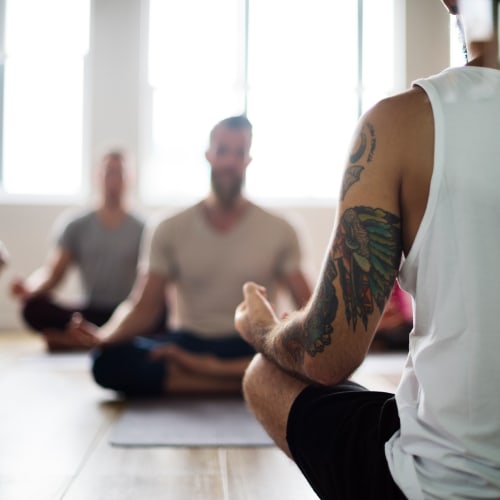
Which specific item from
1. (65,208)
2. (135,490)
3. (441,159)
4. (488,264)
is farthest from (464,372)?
(65,208)

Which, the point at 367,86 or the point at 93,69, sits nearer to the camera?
the point at 93,69

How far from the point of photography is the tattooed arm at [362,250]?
947 millimetres

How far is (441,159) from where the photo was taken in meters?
0.89

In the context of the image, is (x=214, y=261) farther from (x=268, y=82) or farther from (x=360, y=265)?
(x=268, y=82)

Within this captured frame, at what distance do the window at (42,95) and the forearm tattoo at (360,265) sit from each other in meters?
Answer: 5.30

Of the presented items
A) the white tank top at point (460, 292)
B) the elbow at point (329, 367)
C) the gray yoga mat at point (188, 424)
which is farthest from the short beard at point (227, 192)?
the white tank top at point (460, 292)

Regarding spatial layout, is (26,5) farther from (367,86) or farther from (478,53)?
(478,53)

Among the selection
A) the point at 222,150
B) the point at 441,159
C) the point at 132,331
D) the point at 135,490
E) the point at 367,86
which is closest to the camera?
the point at 441,159

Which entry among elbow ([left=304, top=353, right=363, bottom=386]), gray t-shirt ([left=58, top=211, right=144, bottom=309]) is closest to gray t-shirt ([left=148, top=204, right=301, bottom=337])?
gray t-shirt ([left=58, top=211, right=144, bottom=309])

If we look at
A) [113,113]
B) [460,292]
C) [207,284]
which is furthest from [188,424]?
[113,113]

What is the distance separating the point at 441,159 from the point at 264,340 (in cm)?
49

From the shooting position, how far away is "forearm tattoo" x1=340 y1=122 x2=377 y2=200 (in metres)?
0.96

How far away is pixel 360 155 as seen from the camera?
0.97 meters

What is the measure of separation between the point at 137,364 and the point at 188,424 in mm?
532
